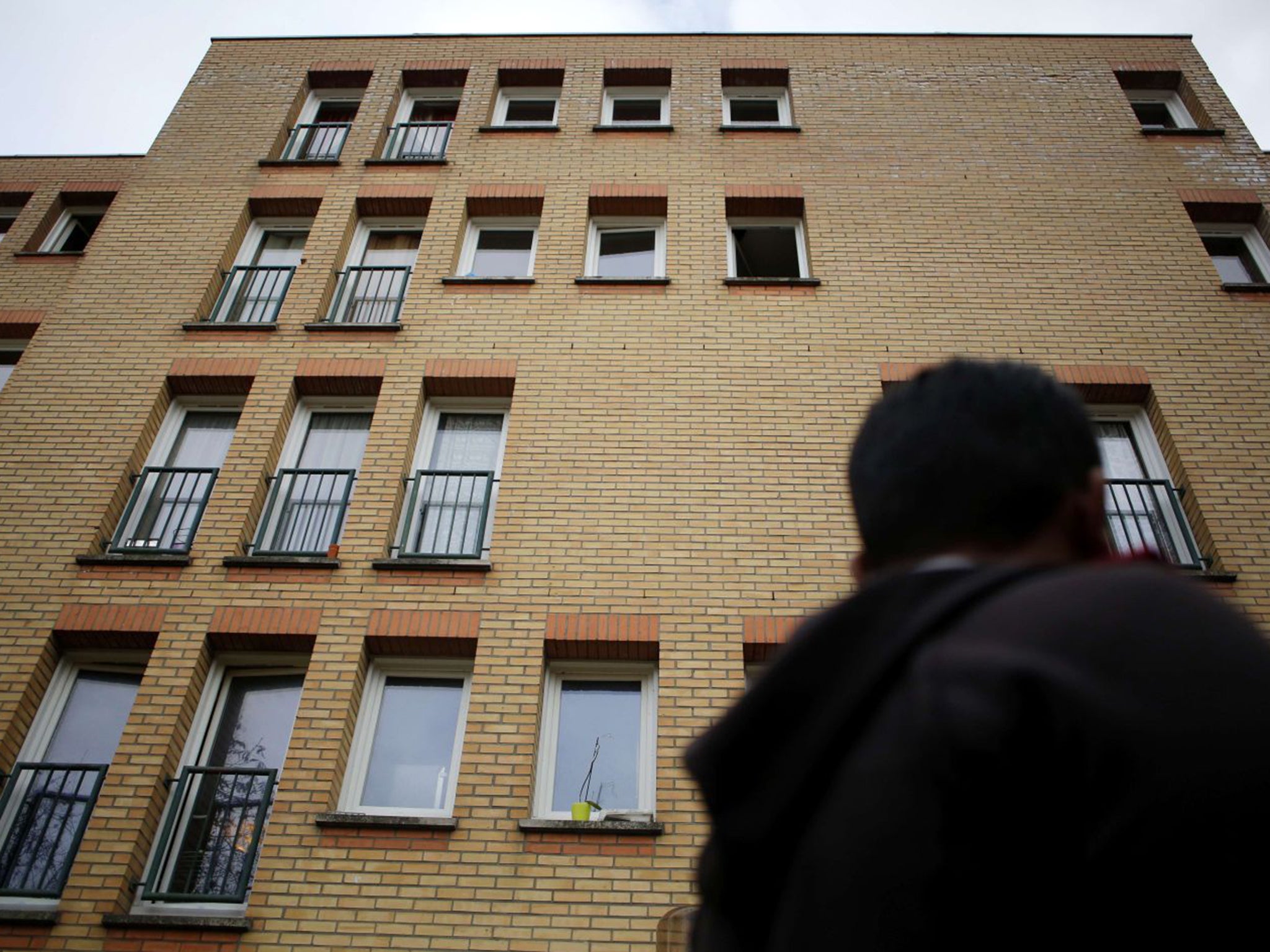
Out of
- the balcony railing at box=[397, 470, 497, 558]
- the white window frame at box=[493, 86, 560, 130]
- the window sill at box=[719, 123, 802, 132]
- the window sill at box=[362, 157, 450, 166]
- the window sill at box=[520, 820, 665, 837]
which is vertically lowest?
the window sill at box=[520, 820, 665, 837]

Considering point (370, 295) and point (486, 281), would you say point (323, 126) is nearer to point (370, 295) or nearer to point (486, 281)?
point (370, 295)

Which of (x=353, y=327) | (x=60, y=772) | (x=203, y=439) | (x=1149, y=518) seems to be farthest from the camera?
(x=353, y=327)

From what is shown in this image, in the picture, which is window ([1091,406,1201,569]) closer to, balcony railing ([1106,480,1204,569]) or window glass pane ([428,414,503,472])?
balcony railing ([1106,480,1204,569])

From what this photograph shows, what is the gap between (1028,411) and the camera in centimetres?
129

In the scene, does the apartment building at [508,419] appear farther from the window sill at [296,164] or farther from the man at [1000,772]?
the man at [1000,772]

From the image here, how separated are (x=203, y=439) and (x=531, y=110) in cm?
763

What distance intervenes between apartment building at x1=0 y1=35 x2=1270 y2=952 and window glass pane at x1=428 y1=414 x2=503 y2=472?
0.14 feet

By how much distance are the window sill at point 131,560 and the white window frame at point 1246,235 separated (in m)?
12.1

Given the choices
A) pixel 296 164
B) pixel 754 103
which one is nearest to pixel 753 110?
pixel 754 103

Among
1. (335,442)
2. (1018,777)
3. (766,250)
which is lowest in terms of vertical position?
(1018,777)

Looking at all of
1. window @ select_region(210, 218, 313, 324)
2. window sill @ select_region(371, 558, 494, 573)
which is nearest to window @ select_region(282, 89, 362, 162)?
window @ select_region(210, 218, 313, 324)

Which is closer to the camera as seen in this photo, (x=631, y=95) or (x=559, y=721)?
(x=559, y=721)

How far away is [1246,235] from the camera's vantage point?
1106 centimetres

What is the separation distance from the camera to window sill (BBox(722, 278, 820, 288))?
9750 millimetres
